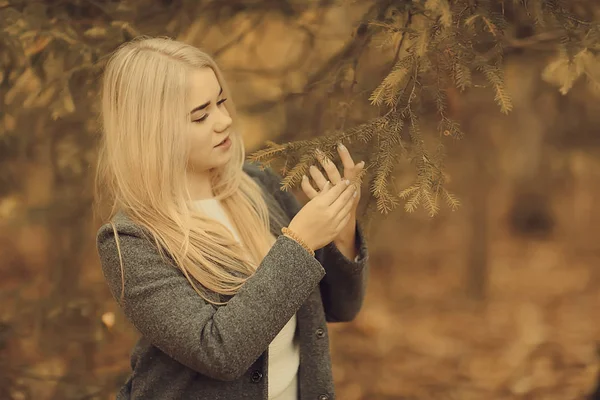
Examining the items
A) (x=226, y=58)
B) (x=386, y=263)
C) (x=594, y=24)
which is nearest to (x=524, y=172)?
(x=386, y=263)

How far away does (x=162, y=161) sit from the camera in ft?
4.50

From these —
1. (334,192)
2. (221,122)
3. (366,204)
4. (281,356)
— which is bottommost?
(281,356)

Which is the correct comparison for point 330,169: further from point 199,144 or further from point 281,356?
point 281,356

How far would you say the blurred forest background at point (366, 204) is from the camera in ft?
7.22

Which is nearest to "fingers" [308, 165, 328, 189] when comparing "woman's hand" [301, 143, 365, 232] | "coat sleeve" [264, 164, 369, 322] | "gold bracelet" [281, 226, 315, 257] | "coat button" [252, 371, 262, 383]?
"woman's hand" [301, 143, 365, 232]

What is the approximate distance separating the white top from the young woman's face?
0.13 m

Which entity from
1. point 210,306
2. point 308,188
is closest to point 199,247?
point 210,306

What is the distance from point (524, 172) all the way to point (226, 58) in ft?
6.25

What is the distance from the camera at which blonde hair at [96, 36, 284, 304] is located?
1.35 meters

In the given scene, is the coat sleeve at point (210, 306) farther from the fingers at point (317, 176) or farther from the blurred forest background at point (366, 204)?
the blurred forest background at point (366, 204)

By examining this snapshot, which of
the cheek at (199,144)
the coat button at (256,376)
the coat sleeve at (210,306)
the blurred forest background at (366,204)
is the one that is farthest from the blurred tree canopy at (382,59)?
the coat button at (256,376)

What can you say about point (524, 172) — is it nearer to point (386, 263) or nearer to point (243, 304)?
point (386, 263)

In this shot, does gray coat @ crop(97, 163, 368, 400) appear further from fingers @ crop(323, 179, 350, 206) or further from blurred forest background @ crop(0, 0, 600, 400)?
blurred forest background @ crop(0, 0, 600, 400)

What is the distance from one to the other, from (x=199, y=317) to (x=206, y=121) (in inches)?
17.3
